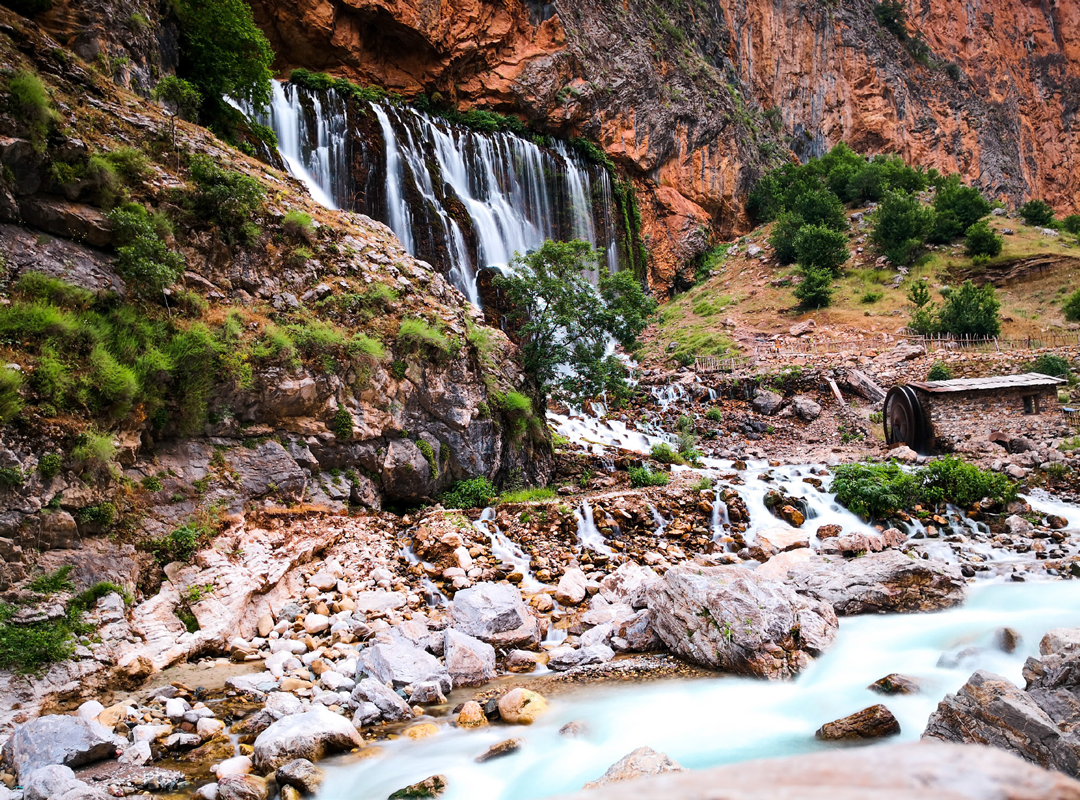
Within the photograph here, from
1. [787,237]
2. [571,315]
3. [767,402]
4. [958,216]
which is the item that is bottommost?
[767,402]

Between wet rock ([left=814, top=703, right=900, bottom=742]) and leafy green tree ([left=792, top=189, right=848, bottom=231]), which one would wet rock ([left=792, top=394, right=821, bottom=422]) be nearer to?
leafy green tree ([left=792, top=189, right=848, bottom=231])

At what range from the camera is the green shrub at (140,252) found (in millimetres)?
9258

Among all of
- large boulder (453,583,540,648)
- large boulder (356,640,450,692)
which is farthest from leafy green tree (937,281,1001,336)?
large boulder (356,640,450,692)

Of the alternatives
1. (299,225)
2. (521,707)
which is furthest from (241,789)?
(299,225)

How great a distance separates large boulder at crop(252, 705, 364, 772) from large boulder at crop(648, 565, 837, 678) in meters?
4.21

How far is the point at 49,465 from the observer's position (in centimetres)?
723

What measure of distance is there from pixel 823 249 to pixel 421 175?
2644 centimetres

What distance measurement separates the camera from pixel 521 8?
37625 millimetres

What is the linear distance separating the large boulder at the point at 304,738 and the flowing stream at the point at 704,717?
23 cm

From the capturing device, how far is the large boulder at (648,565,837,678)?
7.25 m

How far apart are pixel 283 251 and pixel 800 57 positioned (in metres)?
65.5

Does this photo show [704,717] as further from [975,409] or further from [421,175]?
[421,175]

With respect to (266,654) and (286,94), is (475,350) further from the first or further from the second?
(286,94)

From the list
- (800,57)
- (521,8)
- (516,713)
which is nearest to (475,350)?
(516,713)
